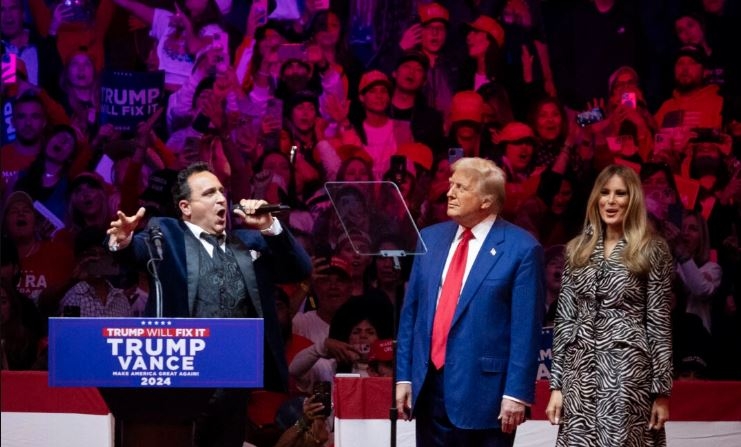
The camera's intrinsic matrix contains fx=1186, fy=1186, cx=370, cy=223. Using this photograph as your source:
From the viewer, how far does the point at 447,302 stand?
4.59 metres

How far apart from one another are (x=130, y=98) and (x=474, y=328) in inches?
149

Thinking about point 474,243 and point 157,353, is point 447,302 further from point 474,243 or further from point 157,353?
point 157,353

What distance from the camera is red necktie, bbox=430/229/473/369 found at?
4.56 m

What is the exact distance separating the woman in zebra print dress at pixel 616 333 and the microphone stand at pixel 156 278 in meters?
1.55

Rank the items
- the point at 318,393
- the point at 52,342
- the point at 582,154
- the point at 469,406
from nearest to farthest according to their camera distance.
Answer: the point at 52,342 < the point at 469,406 < the point at 318,393 < the point at 582,154

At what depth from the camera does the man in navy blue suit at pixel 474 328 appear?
4.45m

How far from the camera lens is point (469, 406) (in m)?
4.44

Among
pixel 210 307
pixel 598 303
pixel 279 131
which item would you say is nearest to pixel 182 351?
pixel 210 307

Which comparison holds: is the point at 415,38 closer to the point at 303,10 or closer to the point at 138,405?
the point at 303,10

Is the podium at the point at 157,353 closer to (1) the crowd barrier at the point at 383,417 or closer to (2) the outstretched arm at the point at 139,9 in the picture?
(1) the crowd barrier at the point at 383,417

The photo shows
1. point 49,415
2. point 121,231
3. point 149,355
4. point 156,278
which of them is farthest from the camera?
point 49,415

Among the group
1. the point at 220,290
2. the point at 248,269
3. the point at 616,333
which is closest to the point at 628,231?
the point at 616,333

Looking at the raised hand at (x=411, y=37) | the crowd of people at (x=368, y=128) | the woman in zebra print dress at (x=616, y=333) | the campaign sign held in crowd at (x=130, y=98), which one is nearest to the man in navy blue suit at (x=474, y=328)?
the woman in zebra print dress at (x=616, y=333)

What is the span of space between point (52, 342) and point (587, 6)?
4714 millimetres
